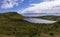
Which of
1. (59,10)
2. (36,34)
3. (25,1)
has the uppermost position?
(25,1)

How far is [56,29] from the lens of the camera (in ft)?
9.64

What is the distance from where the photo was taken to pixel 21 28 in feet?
9.58

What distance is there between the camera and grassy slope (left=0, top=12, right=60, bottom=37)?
114 inches

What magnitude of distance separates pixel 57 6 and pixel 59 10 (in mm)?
87

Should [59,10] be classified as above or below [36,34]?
above

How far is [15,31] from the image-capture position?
2.89m

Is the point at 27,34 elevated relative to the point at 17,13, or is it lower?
lower

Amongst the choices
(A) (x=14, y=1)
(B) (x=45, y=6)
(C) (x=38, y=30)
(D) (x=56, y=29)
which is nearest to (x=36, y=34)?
(C) (x=38, y=30)

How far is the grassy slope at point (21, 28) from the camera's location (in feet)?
9.46

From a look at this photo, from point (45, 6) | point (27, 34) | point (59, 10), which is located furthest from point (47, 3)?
point (27, 34)

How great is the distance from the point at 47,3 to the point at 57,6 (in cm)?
20

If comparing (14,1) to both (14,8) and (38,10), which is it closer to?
(14,8)

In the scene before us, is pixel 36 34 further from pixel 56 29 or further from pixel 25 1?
pixel 25 1

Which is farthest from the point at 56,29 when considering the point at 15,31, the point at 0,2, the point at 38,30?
the point at 0,2
